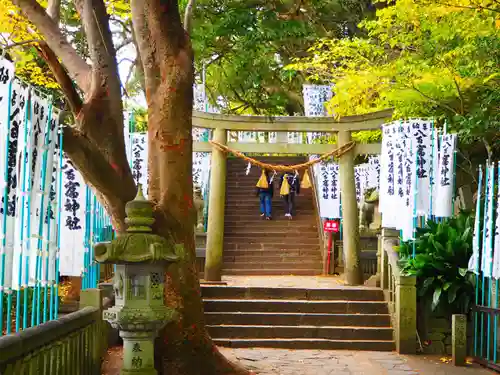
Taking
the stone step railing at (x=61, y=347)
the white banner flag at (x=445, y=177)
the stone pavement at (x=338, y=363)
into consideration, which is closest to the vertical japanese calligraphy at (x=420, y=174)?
the white banner flag at (x=445, y=177)

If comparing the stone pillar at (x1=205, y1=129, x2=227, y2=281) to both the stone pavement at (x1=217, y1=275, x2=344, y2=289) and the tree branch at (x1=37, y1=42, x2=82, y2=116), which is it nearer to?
the stone pavement at (x1=217, y1=275, x2=344, y2=289)

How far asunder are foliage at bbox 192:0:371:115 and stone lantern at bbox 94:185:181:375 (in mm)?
12623

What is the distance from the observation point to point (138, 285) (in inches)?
320

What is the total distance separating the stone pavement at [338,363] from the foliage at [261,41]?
985 cm

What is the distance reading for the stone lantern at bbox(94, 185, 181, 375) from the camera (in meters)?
7.95

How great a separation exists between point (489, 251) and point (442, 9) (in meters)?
4.84

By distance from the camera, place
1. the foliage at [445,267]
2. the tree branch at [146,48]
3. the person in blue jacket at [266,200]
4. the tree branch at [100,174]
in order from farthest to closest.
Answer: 1. the person in blue jacket at [266,200]
2. the foliage at [445,267]
3. the tree branch at [146,48]
4. the tree branch at [100,174]

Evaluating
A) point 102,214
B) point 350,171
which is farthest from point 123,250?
point 350,171

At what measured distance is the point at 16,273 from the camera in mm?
7930

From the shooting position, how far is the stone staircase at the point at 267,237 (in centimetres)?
2067

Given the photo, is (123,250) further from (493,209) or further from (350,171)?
(350,171)

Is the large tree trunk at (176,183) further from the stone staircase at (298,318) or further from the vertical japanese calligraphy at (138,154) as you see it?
the vertical japanese calligraphy at (138,154)

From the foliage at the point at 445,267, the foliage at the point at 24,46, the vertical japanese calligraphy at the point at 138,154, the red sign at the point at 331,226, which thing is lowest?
the foliage at the point at 445,267

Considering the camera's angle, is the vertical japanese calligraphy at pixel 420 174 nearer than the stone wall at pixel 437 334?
No
